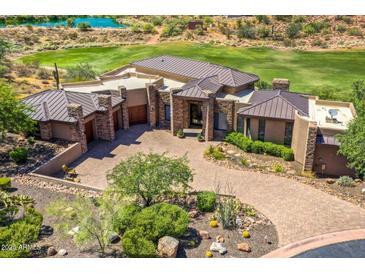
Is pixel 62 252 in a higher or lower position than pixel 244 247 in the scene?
higher

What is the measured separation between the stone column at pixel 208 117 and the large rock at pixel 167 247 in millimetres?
14409

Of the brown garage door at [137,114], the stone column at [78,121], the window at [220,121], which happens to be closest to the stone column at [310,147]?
the window at [220,121]

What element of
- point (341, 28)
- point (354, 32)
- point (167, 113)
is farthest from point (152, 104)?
point (341, 28)

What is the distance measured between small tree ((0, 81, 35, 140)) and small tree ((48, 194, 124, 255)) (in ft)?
28.8

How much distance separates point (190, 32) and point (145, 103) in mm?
45371

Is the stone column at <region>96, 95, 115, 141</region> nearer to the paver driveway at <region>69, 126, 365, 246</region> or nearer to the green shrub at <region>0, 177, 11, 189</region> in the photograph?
the paver driveway at <region>69, 126, 365, 246</region>

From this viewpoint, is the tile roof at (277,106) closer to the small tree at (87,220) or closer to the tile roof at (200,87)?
the tile roof at (200,87)

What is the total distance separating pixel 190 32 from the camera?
75.2 metres

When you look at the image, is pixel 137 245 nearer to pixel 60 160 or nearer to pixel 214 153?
pixel 60 160

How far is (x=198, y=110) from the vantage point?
107ft

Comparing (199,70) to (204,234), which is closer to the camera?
(204,234)

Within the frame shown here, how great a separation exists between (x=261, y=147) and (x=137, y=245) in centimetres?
1491

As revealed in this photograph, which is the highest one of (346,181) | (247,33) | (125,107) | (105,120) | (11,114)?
(247,33)
